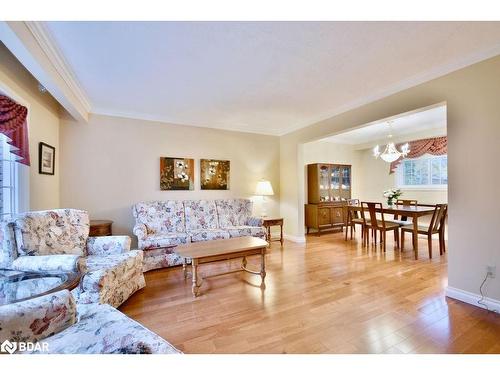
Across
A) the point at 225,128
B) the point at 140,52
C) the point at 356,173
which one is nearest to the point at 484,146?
the point at 140,52

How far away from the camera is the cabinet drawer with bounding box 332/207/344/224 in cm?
559

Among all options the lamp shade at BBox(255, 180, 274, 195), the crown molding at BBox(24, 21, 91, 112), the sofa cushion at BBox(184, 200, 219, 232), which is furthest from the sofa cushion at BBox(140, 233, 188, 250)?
the crown molding at BBox(24, 21, 91, 112)

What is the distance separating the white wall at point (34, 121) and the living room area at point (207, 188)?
26mm

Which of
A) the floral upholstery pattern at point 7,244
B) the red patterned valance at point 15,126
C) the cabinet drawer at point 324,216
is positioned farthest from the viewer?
A: the cabinet drawer at point 324,216

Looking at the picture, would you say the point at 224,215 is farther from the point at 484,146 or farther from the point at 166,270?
the point at 484,146

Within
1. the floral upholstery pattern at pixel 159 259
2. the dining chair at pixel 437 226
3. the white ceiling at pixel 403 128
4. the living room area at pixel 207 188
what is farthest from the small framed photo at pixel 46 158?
the dining chair at pixel 437 226

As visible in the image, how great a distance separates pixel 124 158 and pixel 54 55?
1.92 m

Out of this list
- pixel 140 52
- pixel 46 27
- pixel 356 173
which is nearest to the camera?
pixel 46 27

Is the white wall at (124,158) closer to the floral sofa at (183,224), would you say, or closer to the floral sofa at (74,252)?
the floral sofa at (183,224)

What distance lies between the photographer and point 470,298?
223 centimetres

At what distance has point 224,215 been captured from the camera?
14.2ft

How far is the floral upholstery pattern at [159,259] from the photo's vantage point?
3.17 m

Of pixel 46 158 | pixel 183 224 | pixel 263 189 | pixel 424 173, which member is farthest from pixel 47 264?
pixel 424 173
